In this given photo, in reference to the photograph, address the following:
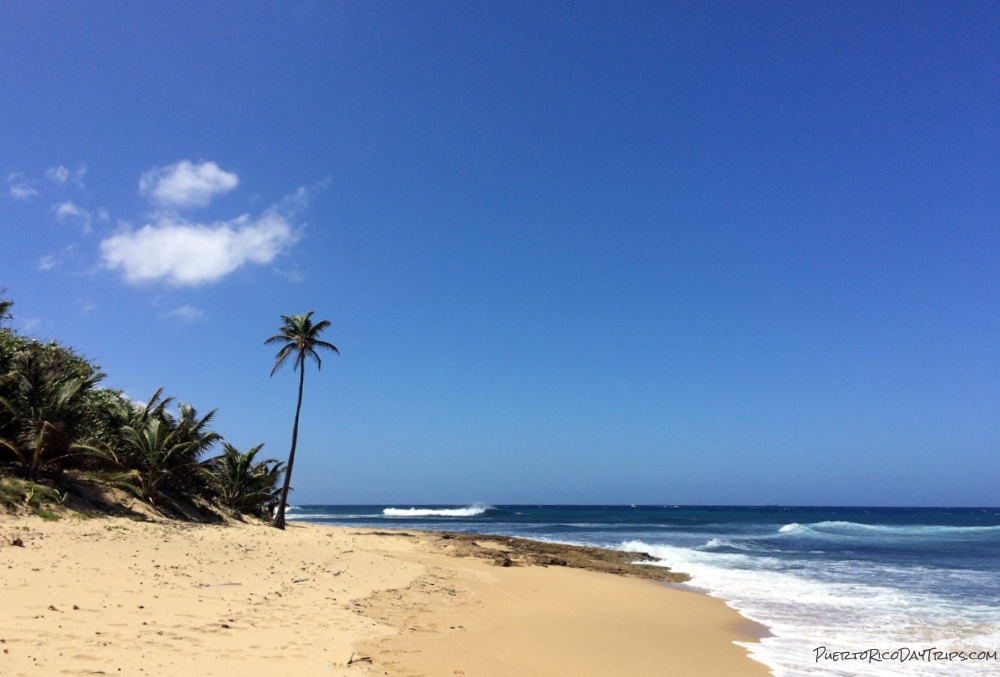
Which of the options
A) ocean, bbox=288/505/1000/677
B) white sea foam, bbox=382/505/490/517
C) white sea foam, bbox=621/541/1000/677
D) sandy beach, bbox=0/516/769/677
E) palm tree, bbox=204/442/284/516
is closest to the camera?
sandy beach, bbox=0/516/769/677

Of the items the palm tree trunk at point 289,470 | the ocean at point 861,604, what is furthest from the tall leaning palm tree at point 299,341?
the ocean at point 861,604

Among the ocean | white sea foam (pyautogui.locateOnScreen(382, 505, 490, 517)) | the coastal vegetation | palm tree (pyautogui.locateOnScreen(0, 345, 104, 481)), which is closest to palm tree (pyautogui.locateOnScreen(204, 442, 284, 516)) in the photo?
the coastal vegetation

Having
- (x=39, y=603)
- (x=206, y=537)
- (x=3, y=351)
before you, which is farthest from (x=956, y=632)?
(x=3, y=351)

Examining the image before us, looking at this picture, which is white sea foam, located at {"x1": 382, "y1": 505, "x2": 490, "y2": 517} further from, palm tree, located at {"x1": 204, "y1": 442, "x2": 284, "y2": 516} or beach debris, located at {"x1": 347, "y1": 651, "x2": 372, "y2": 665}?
beach debris, located at {"x1": 347, "y1": 651, "x2": 372, "y2": 665}

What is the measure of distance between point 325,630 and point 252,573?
4095 mm

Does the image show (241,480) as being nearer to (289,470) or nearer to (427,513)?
(289,470)

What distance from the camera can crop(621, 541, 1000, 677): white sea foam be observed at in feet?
30.5

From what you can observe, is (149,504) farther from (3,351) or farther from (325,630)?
(325,630)

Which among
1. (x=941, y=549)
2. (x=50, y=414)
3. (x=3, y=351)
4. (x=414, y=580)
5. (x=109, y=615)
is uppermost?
A: (x=3, y=351)

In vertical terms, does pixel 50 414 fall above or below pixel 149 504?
above

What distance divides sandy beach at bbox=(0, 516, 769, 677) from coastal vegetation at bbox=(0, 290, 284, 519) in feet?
8.28

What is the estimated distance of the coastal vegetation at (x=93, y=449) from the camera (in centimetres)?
1505

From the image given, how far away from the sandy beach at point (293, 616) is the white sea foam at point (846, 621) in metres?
0.78

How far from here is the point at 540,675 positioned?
7.33m
